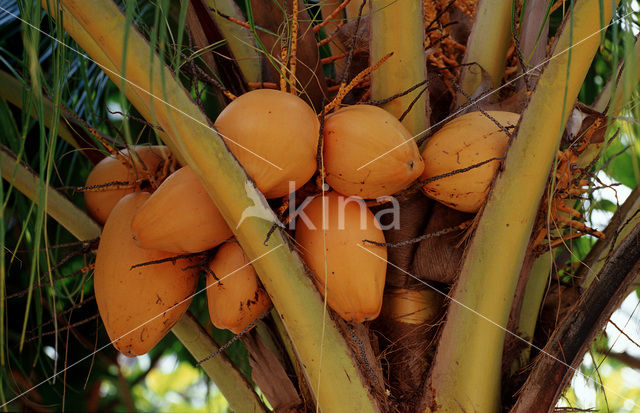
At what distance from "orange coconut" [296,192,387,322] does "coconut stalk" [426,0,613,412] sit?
0.40 feet

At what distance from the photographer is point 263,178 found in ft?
2.52

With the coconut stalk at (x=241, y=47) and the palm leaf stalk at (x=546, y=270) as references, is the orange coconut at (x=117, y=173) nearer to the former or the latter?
the coconut stalk at (x=241, y=47)

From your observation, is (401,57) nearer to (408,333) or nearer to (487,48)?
(487,48)

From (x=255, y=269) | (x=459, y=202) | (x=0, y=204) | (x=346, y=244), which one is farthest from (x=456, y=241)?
(x=0, y=204)

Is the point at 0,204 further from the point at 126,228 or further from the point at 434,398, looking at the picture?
the point at 434,398

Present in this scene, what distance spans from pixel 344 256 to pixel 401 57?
0.32 metres

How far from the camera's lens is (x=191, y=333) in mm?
1040

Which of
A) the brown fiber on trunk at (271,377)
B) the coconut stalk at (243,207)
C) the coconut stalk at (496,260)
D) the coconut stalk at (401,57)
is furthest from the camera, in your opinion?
the brown fiber on trunk at (271,377)

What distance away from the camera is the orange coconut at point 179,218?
79 cm

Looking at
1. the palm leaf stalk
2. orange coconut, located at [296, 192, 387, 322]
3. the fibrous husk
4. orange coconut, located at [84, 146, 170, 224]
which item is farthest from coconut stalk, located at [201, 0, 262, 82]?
the palm leaf stalk

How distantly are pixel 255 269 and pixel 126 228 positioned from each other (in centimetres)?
22

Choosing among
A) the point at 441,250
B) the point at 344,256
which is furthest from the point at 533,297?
the point at 344,256

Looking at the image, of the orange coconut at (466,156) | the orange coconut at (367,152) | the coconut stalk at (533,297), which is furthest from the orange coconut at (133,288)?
the coconut stalk at (533,297)

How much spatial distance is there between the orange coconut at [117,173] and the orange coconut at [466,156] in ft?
1.40
